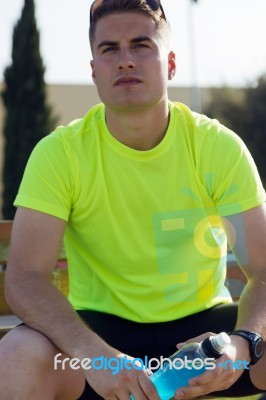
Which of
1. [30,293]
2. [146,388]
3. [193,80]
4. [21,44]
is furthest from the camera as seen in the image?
[193,80]

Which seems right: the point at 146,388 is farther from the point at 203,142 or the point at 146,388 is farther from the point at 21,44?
the point at 21,44

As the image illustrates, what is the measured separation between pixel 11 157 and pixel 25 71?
6.25 ft

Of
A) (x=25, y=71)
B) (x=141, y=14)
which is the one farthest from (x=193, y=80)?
(x=141, y=14)

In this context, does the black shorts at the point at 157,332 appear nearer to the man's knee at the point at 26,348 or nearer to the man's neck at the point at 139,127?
the man's knee at the point at 26,348

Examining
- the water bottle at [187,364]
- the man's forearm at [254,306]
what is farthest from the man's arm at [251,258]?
the water bottle at [187,364]

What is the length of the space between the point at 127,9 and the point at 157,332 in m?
1.29

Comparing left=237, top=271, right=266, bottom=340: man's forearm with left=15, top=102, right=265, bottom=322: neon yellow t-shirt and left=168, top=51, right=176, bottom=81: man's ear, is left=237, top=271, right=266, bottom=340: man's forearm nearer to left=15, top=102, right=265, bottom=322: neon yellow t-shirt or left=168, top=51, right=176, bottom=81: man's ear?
left=15, top=102, right=265, bottom=322: neon yellow t-shirt

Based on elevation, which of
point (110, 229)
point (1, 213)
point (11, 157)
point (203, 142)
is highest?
point (203, 142)

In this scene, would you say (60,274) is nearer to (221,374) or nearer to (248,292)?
(248,292)

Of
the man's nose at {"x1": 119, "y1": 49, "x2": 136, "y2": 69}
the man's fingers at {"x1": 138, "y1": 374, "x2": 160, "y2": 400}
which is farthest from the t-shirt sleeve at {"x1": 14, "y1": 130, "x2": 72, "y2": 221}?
the man's fingers at {"x1": 138, "y1": 374, "x2": 160, "y2": 400}

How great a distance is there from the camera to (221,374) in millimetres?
2645

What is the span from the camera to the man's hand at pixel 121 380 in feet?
8.39

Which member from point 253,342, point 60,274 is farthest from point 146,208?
point 60,274

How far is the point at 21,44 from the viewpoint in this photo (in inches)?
693
